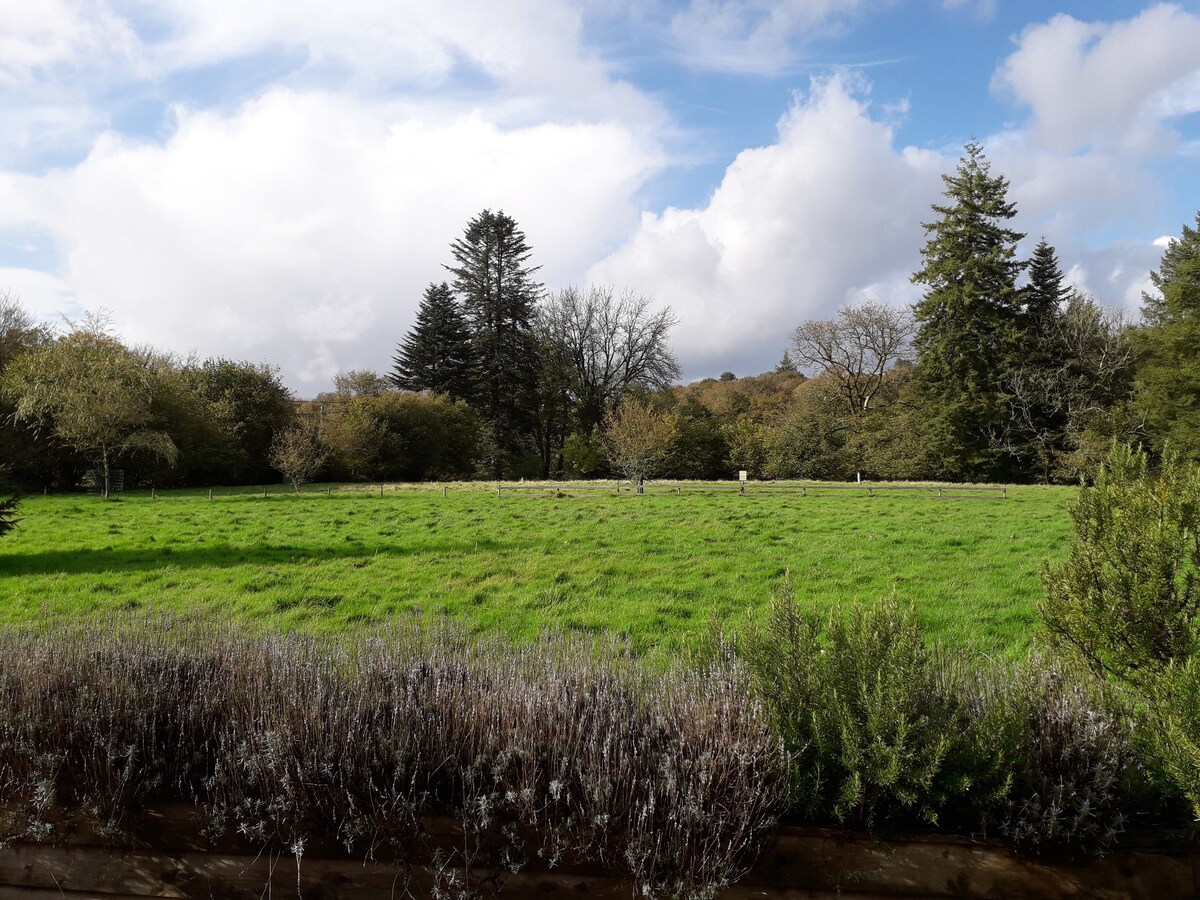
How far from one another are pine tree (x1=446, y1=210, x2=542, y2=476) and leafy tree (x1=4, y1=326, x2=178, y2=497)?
20367 mm

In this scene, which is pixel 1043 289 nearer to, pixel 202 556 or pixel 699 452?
pixel 699 452

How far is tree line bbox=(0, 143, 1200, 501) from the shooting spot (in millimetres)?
29266

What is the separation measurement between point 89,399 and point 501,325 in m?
25.4

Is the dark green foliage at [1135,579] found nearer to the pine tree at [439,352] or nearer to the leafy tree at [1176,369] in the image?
the leafy tree at [1176,369]

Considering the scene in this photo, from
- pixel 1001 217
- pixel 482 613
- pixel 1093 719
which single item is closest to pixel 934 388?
pixel 1001 217

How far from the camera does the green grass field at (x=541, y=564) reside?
820 cm

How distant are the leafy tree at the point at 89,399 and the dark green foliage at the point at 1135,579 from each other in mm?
28572

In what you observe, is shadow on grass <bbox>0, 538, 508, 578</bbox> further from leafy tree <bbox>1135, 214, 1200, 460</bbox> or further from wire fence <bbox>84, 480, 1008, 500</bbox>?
leafy tree <bbox>1135, 214, 1200, 460</bbox>

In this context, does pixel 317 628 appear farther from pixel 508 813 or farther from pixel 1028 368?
pixel 1028 368

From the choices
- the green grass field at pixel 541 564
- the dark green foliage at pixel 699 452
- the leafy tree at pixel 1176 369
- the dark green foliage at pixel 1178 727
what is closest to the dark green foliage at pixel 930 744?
the dark green foliage at pixel 1178 727

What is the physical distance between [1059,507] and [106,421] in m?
31.2

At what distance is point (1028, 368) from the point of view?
116ft

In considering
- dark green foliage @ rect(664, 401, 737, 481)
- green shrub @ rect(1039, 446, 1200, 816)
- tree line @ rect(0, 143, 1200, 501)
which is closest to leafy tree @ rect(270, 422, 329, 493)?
tree line @ rect(0, 143, 1200, 501)

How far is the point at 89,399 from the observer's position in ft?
85.8
